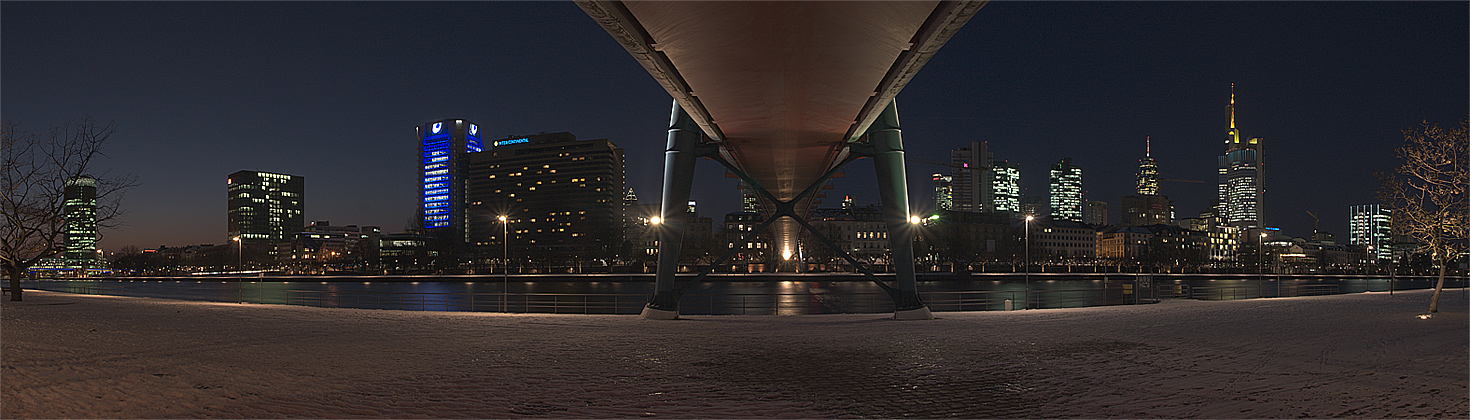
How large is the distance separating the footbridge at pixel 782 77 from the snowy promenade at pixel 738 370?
3.82 m

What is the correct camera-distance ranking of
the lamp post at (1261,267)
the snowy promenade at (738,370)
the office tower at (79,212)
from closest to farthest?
the snowy promenade at (738,370), the office tower at (79,212), the lamp post at (1261,267)

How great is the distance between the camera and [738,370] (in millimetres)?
10625

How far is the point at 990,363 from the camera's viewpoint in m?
11.4

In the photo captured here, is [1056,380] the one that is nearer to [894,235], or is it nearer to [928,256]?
[894,235]

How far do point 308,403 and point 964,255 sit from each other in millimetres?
122099

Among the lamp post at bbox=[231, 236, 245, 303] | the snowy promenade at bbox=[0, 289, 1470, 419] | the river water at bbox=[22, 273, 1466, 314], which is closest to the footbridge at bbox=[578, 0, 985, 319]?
the snowy promenade at bbox=[0, 289, 1470, 419]

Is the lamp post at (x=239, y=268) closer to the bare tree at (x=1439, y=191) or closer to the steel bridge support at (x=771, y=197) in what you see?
the steel bridge support at (x=771, y=197)

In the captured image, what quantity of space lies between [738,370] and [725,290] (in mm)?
63879

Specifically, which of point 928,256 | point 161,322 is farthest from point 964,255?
point 161,322

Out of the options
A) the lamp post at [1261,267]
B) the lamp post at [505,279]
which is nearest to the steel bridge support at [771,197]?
the lamp post at [505,279]

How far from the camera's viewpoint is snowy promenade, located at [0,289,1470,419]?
8039 mm

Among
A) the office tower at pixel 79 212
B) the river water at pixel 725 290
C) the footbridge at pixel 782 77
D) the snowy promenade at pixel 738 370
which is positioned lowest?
the river water at pixel 725 290

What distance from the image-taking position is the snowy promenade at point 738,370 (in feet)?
26.4

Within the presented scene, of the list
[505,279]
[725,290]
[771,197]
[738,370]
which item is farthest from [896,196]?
[725,290]
